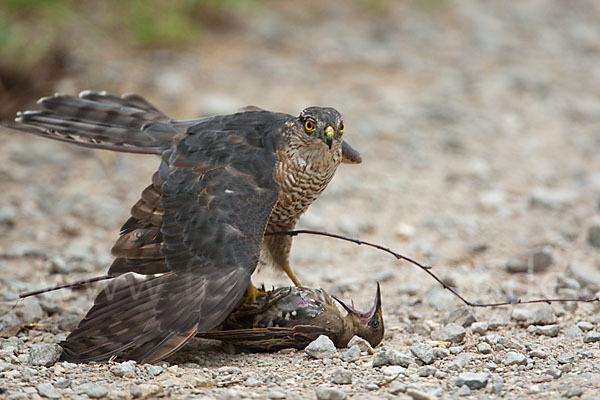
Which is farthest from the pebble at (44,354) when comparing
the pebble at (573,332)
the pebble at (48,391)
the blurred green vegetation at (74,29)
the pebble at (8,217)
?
the blurred green vegetation at (74,29)

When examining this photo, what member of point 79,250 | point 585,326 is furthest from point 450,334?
point 79,250

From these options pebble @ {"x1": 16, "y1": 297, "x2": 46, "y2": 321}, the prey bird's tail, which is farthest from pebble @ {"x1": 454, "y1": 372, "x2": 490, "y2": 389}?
pebble @ {"x1": 16, "y1": 297, "x2": 46, "y2": 321}

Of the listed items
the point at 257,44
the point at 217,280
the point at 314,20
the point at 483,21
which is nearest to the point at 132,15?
the point at 257,44

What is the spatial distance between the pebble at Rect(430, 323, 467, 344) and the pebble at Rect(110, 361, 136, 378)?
5.93 ft

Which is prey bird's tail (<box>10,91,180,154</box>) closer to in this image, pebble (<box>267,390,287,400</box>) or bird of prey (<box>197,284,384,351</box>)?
bird of prey (<box>197,284,384,351</box>)

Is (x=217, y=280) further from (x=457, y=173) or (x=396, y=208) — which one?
(x=457, y=173)

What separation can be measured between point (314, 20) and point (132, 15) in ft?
9.05

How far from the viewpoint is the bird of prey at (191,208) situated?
4.17m

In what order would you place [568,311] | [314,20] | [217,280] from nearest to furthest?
[217,280]
[568,311]
[314,20]

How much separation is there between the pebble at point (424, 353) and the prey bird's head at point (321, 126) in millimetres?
1320

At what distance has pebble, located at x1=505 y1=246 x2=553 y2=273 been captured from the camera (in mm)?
6039

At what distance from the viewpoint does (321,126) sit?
4.88 metres

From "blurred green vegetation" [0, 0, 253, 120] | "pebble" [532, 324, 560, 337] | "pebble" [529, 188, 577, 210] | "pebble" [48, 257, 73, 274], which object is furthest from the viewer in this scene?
"blurred green vegetation" [0, 0, 253, 120]

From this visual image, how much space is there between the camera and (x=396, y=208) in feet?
24.3
